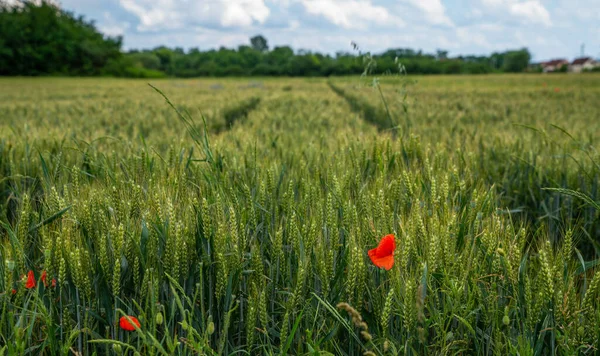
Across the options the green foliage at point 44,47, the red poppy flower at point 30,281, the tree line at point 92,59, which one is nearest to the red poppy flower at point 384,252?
the red poppy flower at point 30,281

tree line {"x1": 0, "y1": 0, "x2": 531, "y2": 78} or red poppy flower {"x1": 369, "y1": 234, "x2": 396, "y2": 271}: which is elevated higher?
tree line {"x1": 0, "y1": 0, "x2": 531, "y2": 78}

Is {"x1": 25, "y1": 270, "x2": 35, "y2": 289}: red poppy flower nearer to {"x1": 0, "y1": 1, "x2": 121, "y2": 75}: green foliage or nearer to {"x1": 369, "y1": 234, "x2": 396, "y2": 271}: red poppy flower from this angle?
{"x1": 369, "y1": 234, "x2": 396, "y2": 271}: red poppy flower

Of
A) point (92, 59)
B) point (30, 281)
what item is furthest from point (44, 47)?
point (30, 281)

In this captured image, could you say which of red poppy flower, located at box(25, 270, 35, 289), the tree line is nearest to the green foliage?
the tree line

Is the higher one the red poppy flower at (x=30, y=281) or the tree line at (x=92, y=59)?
the tree line at (x=92, y=59)

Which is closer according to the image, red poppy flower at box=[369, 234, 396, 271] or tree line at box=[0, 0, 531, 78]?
red poppy flower at box=[369, 234, 396, 271]

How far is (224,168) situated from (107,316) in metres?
1.33

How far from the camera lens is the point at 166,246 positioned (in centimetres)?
133

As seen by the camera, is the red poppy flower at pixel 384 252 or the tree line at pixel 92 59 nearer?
the red poppy flower at pixel 384 252

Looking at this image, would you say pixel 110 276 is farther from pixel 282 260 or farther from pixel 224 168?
pixel 224 168

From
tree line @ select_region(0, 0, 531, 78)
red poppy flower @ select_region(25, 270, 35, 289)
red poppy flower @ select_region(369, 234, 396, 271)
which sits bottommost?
red poppy flower @ select_region(25, 270, 35, 289)

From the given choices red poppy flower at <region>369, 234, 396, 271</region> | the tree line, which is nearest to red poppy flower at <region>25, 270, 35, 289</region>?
red poppy flower at <region>369, 234, 396, 271</region>

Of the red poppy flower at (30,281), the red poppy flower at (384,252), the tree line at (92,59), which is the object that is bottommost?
the red poppy flower at (30,281)

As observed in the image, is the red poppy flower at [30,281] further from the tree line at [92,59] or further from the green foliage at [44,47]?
the green foliage at [44,47]
